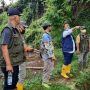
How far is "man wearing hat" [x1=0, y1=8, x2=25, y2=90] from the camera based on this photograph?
255 inches

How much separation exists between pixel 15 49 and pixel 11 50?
87 mm

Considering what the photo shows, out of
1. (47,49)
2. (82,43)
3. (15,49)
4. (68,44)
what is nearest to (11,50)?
(15,49)

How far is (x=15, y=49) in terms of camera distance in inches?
267

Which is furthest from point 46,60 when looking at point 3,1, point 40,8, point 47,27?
point 3,1

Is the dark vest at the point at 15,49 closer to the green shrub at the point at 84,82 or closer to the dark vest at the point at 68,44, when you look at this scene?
the green shrub at the point at 84,82

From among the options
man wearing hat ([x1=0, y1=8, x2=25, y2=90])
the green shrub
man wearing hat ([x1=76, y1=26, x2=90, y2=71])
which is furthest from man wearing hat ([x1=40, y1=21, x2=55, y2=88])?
man wearing hat ([x1=0, y1=8, x2=25, y2=90])

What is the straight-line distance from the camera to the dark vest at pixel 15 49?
667cm

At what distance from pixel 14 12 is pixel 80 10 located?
40.4 feet

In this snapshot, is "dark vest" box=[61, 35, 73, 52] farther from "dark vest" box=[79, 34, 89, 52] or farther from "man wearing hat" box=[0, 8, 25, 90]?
"man wearing hat" box=[0, 8, 25, 90]

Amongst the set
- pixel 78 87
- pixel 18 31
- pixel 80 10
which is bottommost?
pixel 78 87

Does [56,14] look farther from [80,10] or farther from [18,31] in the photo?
[18,31]

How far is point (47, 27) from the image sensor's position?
927 cm

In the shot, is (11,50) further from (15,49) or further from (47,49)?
(47,49)

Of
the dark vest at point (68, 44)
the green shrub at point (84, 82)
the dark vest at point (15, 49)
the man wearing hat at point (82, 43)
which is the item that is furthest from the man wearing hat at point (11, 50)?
the man wearing hat at point (82, 43)
